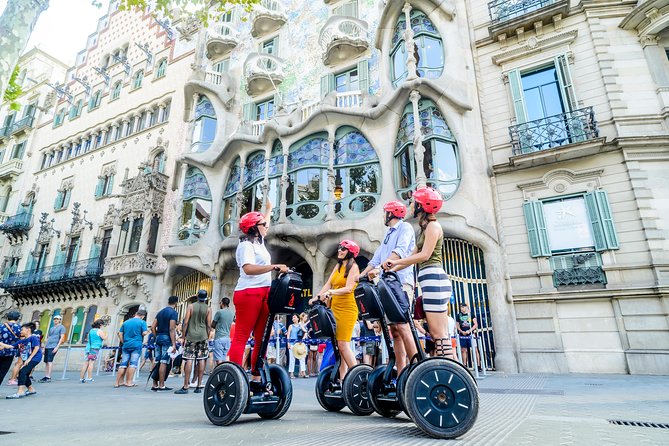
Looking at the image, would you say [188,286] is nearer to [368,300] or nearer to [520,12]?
[368,300]

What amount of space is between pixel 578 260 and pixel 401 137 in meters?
6.67

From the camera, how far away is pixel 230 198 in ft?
54.6

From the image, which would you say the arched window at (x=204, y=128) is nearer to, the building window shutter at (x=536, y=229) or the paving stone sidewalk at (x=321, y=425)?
the building window shutter at (x=536, y=229)

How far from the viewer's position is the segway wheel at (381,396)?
3.30 metres

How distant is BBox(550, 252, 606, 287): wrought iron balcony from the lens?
33.5 feet

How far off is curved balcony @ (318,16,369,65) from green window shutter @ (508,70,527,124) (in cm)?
627

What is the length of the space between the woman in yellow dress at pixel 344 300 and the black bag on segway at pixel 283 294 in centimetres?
35

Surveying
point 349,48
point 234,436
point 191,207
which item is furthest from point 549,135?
point 191,207

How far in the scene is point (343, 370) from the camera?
3988mm

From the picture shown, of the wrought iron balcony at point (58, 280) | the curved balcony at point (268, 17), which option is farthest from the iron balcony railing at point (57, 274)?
the curved balcony at point (268, 17)

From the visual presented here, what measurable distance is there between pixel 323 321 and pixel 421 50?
1238 centimetres

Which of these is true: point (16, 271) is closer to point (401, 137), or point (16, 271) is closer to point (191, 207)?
point (191, 207)

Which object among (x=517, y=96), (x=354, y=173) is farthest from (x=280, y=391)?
(x=517, y=96)

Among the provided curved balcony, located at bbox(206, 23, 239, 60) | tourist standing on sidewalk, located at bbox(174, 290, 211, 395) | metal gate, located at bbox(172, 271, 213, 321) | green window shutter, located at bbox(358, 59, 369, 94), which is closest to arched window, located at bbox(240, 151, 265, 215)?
metal gate, located at bbox(172, 271, 213, 321)
